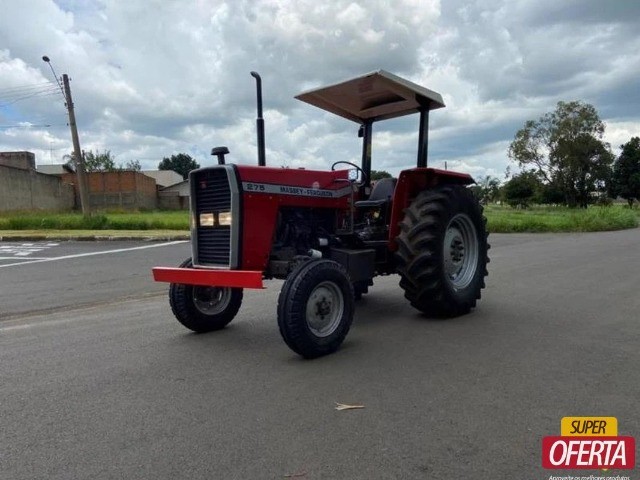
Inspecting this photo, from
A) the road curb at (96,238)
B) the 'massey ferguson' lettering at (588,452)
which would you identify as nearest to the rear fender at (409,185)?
the 'massey ferguson' lettering at (588,452)

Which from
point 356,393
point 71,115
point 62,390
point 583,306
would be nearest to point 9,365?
point 62,390

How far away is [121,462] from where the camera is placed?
2717 mm

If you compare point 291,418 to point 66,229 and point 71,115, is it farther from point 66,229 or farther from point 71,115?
point 71,115

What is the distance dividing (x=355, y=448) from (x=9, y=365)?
10.8ft

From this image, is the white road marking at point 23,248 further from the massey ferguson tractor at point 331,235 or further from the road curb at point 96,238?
the massey ferguson tractor at point 331,235

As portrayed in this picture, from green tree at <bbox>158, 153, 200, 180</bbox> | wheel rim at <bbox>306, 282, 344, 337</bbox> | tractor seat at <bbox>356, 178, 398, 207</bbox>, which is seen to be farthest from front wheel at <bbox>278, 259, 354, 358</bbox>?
green tree at <bbox>158, 153, 200, 180</bbox>

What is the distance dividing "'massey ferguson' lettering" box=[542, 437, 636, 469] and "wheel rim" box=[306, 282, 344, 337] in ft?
6.78

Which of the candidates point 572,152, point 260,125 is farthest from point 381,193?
point 572,152

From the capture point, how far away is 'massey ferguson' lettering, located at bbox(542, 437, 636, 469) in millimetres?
2678

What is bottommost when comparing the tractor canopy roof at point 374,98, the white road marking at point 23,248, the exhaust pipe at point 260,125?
the white road marking at point 23,248

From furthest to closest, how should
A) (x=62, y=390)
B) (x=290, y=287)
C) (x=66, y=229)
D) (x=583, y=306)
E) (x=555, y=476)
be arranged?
(x=66, y=229) → (x=583, y=306) → (x=290, y=287) → (x=62, y=390) → (x=555, y=476)

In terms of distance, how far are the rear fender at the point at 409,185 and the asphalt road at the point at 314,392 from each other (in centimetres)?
105

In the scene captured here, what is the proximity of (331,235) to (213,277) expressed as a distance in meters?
1.43

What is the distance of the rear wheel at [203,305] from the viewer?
529cm
